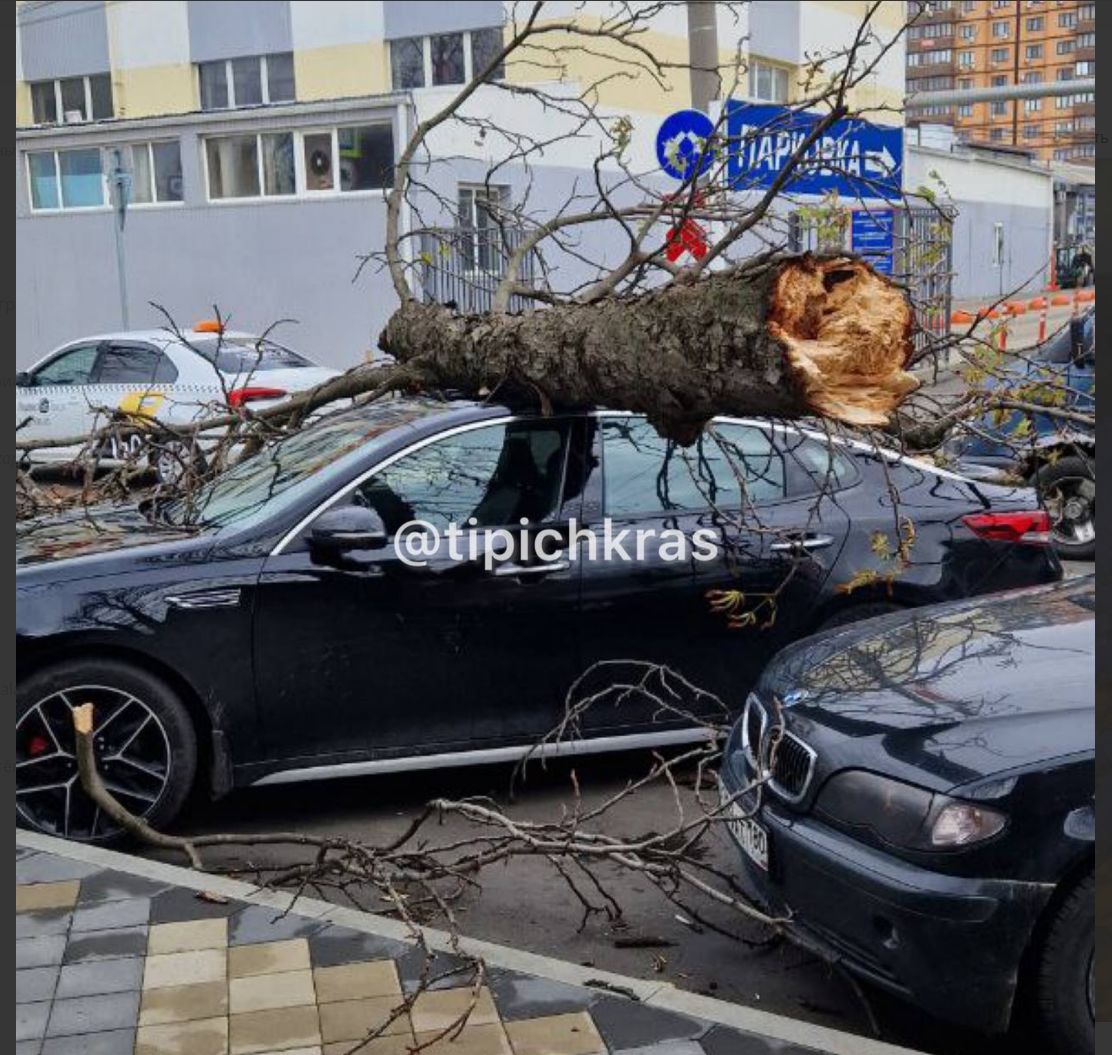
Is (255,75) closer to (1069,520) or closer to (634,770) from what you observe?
(1069,520)

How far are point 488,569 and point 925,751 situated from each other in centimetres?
214

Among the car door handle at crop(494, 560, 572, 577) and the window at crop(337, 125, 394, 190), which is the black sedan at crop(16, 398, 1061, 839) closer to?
the car door handle at crop(494, 560, 572, 577)

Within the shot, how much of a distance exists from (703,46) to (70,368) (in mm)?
6948

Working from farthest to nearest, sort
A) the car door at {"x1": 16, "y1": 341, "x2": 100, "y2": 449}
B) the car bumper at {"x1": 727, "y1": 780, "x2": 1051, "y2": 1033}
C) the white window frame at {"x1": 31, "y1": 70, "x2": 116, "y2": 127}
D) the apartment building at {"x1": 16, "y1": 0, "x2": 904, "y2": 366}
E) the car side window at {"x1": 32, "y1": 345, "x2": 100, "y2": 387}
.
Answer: the white window frame at {"x1": 31, "y1": 70, "x2": 116, "y2": 127}, the apartment building at {"x1": 16, "y1": 0, "x2": 904, "y2": 366}, the car side window at {"x1": 32, "y1": 345, "x2": 100, "y2": 387}, the car door at {"x1": 16, "y1": 341, "x2": 100, "y2": 449}, the car bumper at {"x1": 727, "y1": 780, "x2": 1051, "y2": 1033}

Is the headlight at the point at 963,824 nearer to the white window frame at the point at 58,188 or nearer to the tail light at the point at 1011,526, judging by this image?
the tail light at the point at 1011,526

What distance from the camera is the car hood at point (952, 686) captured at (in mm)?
3500

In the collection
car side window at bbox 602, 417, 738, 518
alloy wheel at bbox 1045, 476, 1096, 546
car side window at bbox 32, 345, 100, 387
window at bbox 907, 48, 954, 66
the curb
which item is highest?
window at bbox 907, 48, 954, 66

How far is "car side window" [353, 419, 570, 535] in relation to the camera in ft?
17.6

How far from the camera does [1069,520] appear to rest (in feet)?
34.9

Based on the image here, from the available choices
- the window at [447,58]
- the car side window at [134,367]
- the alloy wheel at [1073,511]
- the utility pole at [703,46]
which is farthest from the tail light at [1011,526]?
the window at [447,58]

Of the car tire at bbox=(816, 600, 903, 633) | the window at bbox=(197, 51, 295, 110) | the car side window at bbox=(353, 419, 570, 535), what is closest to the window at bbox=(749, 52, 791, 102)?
the window at bbox=(197, 51, 295, 110)

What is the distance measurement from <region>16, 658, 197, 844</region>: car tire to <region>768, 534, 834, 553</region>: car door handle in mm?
2319

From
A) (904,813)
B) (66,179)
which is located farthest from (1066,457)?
(66,179)

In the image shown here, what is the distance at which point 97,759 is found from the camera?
4953 millimetres
